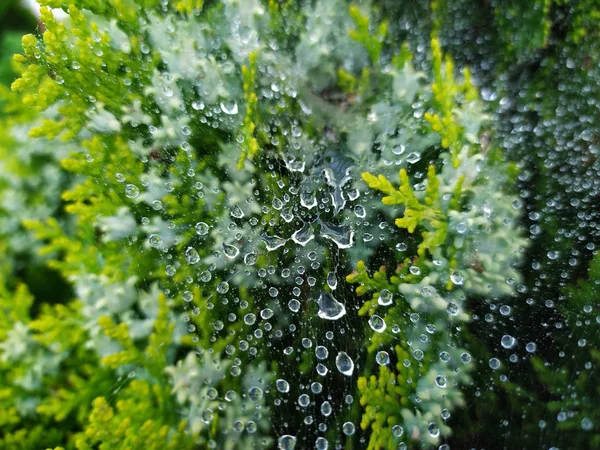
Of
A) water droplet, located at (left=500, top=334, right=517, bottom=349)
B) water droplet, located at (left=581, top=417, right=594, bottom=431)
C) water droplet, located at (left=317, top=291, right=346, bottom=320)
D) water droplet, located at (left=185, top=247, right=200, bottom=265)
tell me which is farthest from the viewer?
water droplet, located at (left=185, top=247, right=200, bottom=265)

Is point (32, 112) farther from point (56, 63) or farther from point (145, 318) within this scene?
point (145, 318)

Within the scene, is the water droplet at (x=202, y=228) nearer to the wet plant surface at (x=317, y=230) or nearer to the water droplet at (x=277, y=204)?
the wet plant surface at (x=317, y=230)

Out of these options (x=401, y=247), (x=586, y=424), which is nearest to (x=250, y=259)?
(x=401, y=247)

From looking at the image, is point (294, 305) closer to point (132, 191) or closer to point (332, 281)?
point (332, 281)

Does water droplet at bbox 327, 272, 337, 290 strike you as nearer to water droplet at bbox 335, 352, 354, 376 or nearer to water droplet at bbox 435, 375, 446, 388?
water droplet at bbox 335, 352, 354, 376

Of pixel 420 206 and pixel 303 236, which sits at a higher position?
pixel 420 206

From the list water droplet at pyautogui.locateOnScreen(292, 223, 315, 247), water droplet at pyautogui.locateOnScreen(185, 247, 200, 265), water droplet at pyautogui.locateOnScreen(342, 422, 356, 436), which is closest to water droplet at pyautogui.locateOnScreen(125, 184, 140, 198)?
water droplet at pyautogui.locateOnScreen(185, 247, 200, 265)
